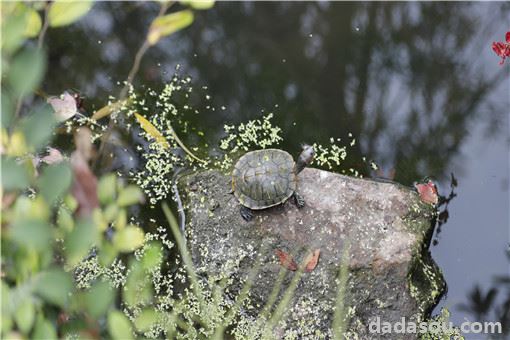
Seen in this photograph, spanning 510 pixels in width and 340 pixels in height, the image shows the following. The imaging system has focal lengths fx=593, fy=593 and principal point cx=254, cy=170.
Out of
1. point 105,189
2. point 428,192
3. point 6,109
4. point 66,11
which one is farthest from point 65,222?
point 428,192

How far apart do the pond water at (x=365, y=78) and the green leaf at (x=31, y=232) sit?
6.84 feet

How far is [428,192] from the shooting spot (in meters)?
2.73

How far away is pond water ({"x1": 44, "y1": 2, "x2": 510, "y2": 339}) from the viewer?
280cm

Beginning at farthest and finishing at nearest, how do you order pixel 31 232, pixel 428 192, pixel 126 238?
pixel 428 192 → pixel 126 238 → pixel 31 232

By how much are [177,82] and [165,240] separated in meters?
0.80

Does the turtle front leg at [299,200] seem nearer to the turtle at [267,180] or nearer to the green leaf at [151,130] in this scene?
the turtle at [267,180]

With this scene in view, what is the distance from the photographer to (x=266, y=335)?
2.52 meters

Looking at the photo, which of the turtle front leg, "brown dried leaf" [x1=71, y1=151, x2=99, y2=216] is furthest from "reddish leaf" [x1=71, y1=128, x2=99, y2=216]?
the turtle front leg

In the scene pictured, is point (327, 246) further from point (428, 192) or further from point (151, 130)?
point (151, 130)

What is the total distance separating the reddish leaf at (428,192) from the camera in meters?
2.71

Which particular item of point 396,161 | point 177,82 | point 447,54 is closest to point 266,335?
point 396,161

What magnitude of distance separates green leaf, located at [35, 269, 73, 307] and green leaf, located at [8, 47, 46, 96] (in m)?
0.24

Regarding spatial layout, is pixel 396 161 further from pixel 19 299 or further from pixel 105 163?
pixel 19 299

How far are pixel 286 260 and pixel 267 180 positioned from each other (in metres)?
0.35
